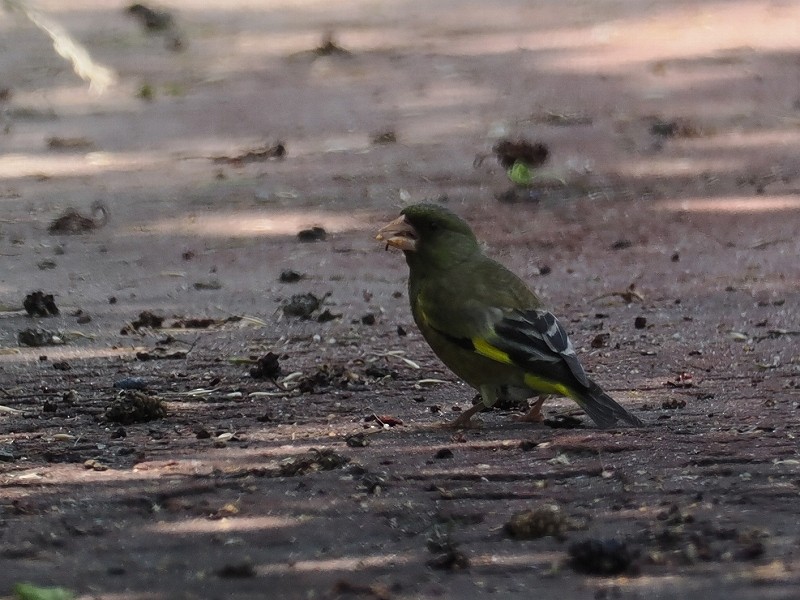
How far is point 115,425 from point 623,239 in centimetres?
464

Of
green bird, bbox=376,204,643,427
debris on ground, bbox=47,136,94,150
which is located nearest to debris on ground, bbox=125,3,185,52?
debris on ground, bbox=47,136,94,150

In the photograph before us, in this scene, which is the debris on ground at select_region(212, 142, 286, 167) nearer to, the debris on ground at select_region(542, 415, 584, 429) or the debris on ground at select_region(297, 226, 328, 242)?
the debris on ground at select_region(297, 226, 328, 242)

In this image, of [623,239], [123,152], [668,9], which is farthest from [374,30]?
[623,239]

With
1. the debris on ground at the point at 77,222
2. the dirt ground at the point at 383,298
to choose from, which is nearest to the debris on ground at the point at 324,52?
the dirt ground at the point at 383,298

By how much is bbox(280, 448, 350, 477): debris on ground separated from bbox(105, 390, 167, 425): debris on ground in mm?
900

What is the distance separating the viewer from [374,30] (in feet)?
50.8

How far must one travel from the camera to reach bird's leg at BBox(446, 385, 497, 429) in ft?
19.6

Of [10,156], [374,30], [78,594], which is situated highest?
[374,30]

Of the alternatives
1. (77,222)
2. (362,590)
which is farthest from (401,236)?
(77,222)

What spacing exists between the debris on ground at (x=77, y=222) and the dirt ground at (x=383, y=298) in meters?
0.07

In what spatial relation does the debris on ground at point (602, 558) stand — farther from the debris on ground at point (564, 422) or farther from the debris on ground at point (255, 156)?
the debris on ground at point (255, 156)

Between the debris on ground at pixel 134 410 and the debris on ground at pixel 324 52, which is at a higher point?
the debris on ground at pixel 324 52

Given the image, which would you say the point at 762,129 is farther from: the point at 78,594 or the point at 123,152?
the point at 78,594

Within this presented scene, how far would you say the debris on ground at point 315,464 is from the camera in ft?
17.2
